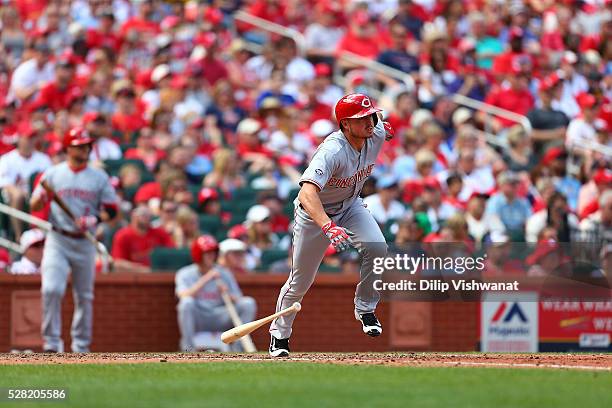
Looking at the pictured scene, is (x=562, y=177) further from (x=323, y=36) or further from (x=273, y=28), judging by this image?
(x=273, y=28)

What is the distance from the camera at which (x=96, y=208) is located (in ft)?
43.8

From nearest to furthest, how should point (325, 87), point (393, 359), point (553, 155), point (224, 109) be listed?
point (393, 359) < point (553, 155) < point (224, 109) < point (325, 87)

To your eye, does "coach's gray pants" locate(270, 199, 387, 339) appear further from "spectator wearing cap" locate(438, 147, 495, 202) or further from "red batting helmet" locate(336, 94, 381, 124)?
"spectator wearing cap" locate(438, 147, 495, 202)

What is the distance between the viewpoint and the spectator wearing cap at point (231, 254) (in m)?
14.6

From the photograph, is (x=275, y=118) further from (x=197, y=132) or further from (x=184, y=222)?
(x=184, y=222)

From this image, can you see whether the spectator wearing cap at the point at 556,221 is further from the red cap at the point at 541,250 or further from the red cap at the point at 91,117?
the red cap at the point at 91,117

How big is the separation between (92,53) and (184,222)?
4.17 metres

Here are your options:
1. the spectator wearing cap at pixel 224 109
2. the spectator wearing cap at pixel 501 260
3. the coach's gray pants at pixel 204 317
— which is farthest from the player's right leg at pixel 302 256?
the spectator wearing cap at pixel 224 109

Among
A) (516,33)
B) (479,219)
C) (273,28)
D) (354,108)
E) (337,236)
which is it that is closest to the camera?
(337,236)

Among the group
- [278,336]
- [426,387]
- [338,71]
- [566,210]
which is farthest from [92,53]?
[426,387]

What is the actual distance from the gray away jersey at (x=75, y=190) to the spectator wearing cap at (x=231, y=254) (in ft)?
5.59

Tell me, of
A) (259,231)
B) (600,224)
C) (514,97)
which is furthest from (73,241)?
(514,97)

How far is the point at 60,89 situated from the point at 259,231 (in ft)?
11.4

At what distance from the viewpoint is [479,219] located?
15398 millimetres
